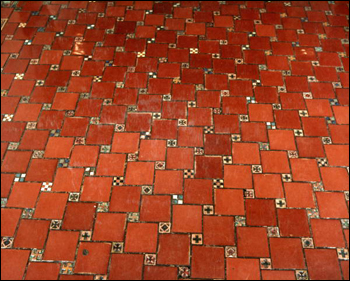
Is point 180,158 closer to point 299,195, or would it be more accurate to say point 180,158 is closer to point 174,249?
point 174,249

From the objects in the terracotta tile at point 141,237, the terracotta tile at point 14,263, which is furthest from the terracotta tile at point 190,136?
the terracotta tile at point 14,263

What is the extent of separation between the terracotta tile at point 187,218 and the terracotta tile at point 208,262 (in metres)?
0.12

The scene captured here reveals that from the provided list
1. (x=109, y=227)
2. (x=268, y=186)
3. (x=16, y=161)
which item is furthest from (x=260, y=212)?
(x=16, y=161)

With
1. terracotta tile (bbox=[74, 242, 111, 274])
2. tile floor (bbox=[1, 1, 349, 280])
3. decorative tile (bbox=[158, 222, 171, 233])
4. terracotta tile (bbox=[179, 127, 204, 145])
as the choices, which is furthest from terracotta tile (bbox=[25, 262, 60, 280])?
terracotta tile (bbox=[179, 127, 204, 145])

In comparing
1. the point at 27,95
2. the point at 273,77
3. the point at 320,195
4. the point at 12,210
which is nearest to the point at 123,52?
the point at 27,95

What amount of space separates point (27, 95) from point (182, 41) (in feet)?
4.57

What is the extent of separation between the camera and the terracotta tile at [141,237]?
73.5 inches

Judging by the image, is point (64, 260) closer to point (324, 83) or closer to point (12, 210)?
point (12, 210)

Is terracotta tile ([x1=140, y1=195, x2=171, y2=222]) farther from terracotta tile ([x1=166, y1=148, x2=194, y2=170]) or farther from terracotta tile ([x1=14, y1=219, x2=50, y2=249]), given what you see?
terracotta tile ([x1=14, y1=219, x2=50, y2=249])

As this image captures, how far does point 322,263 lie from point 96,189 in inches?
56.5

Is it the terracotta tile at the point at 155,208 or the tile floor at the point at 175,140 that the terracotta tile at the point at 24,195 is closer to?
the tile floor at the point at 175,140

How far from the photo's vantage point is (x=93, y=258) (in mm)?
1836

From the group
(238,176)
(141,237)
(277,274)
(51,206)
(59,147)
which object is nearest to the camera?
(277,274)

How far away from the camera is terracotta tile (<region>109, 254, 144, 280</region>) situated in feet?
5.89
